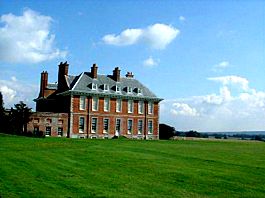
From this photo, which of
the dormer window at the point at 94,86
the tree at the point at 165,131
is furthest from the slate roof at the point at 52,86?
the tree at the point at 165,131

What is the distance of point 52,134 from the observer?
2210 inches

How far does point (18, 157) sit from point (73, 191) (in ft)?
28.7

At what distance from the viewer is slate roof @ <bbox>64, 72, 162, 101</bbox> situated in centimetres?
5959

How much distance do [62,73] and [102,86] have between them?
20.2 feet

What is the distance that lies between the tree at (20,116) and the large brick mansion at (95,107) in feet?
8.05

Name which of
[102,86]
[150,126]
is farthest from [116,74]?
[150,126]

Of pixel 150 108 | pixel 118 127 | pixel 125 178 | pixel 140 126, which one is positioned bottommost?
pixel 125 178

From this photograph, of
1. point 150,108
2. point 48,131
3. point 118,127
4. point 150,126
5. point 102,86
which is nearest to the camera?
point 48,131

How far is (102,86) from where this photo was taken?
204 ft

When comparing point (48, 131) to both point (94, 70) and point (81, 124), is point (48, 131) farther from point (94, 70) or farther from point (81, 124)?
point (94, 70)

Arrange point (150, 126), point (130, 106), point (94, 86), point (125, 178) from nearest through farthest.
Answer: point (125, 178) → point (94, 86) → point (130, 106) → point (150, 126)

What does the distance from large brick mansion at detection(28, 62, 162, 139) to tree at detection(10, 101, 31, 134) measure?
96.6 inches

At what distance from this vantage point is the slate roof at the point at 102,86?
2346 inches

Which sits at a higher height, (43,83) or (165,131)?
(43,83)
